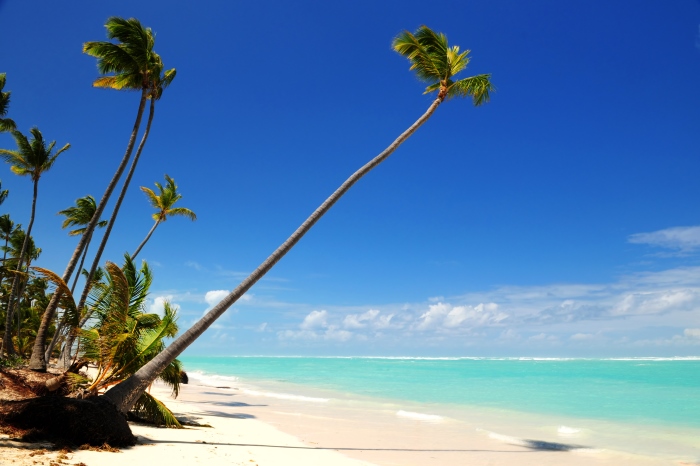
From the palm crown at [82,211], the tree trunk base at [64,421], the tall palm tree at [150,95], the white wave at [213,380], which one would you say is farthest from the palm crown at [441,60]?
the white wave at [213,380]

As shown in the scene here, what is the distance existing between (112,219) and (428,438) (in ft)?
40.1

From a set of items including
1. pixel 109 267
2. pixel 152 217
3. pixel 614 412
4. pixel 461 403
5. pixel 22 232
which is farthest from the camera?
pixel 22 232

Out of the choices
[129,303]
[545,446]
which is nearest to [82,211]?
[129,303]

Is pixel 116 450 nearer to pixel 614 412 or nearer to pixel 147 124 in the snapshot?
pixel 147 124

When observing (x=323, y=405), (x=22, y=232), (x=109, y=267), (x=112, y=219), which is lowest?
(x=323, y=405)

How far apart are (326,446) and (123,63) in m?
12.3

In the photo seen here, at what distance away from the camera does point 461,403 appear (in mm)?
22672

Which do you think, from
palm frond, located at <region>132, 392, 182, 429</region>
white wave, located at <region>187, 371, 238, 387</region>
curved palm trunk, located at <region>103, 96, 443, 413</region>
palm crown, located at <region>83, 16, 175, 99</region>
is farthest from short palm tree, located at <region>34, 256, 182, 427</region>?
white wave, located at <region>187, 371, 238, 387</region>

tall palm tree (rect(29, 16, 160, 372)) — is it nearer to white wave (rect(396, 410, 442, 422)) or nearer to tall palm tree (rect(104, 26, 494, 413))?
tall palm tree (rect(104, 26, 494, 413))

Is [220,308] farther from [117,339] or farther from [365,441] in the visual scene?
[365,441]

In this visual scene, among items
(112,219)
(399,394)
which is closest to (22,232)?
(112,219)

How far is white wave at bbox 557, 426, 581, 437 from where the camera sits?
1474 cm

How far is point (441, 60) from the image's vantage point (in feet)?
42.4

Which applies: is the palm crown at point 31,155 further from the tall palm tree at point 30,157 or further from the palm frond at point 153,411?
the palm frond at point 153,411
